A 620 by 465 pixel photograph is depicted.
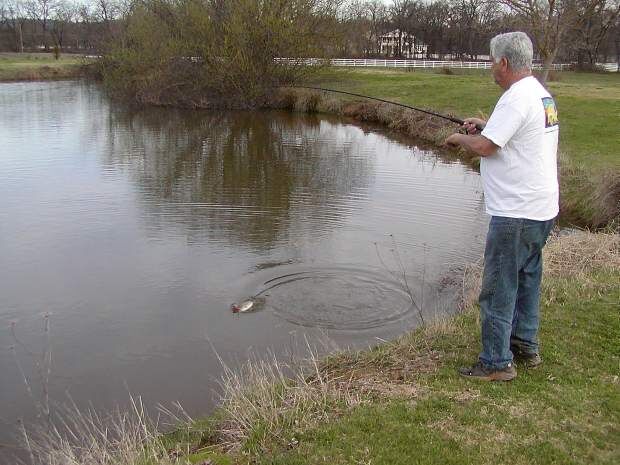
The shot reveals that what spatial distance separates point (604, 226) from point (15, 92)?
3296 cm

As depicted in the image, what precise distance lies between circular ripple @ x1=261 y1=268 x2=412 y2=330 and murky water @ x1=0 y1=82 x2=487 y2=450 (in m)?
0.02

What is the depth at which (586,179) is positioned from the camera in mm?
11430

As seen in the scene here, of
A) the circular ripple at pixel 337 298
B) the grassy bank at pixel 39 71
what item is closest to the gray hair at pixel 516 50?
the circular ripple at pixel 337 298

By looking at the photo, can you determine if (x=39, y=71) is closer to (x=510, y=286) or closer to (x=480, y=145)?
(x=480, y=145)

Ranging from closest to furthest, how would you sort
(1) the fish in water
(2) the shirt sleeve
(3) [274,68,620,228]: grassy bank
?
(2) the shirt sleeve
(1) the fish in water
(3) [274,68,620,228]: grassy bank

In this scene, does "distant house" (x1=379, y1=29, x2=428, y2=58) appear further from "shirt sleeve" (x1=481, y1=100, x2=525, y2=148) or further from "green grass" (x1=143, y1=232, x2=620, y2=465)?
"shirt sleeve" (x1=481, y1=100, x2=525, y2=148)

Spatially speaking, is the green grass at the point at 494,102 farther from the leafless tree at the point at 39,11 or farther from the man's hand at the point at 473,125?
the leafless tree at the point at 39,11

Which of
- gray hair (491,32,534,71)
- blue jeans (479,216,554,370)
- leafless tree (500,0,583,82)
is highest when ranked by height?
leafless tree (500,0,583,82)

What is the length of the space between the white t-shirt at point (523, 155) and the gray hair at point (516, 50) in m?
0.10

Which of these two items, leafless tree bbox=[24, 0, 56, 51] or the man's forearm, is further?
leafless tree bbox=[24, 0, 56, 51]

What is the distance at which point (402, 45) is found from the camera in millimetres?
71000

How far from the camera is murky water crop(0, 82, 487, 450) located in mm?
6219

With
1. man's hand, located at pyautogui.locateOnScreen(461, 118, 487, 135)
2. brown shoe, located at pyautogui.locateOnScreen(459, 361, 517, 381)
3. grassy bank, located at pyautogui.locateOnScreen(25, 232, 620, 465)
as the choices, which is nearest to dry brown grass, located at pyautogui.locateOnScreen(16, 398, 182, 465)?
grassy bank, located at pyautogui.locateOnScreen(25, 232, 620, 465)

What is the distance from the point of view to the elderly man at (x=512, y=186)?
3721 millimetres
